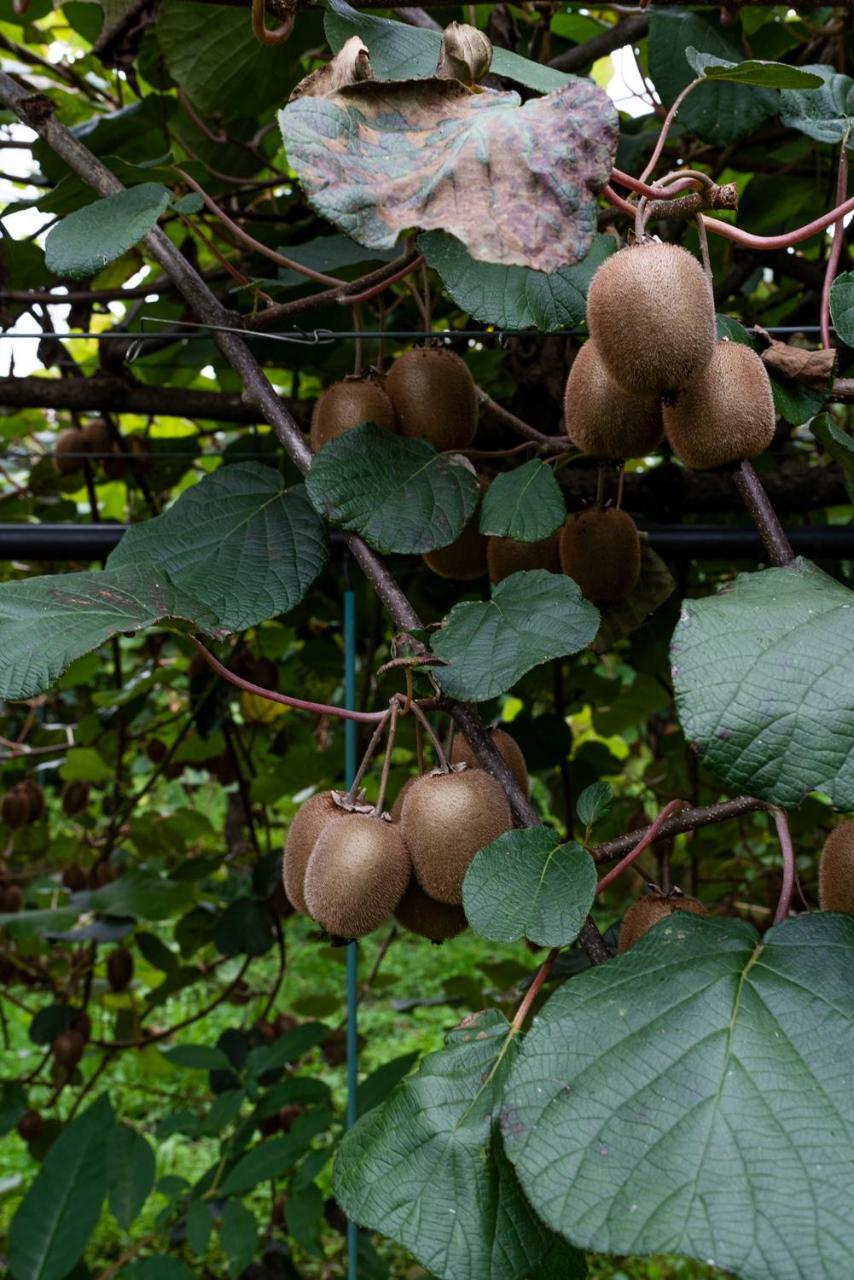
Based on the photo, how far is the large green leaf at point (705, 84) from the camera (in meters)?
1.14

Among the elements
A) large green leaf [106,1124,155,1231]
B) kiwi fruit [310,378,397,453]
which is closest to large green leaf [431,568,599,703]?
kiwi fruit [310,378,397,453]

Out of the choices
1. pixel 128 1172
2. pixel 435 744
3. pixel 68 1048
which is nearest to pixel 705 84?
pixel 435 744

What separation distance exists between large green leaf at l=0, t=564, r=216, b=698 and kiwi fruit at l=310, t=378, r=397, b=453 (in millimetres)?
217

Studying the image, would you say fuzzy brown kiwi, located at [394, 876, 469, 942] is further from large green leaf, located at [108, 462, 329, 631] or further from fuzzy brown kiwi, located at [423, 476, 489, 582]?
fuzzy brown kiwi, located at [423, 476, 489, 582]

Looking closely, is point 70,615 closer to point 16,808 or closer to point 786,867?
point 786,867

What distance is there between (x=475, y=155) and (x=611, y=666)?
2462 mm

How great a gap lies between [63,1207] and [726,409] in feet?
3.72

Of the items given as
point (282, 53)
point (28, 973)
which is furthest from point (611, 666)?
point (282, 53)

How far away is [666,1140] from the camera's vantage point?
0.60 meters

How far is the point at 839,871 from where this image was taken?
29.5 inches

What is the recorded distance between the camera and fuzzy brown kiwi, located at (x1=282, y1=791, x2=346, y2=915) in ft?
2.82

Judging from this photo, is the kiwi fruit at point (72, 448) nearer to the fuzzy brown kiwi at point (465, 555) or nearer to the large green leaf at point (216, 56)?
the large green leaf at point (216, 56)

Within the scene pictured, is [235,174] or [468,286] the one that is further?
[235,174]

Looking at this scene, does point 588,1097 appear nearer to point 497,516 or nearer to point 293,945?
point 497,516
